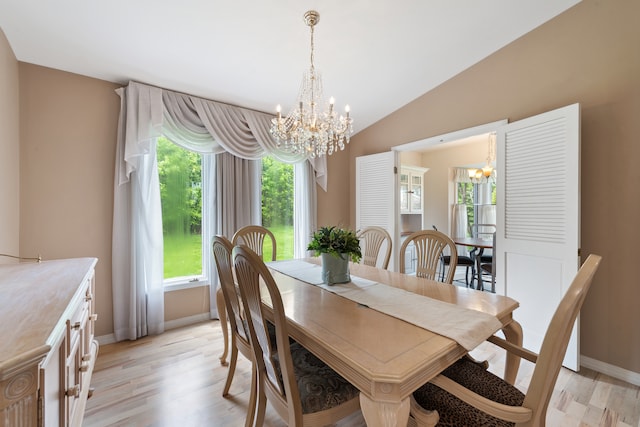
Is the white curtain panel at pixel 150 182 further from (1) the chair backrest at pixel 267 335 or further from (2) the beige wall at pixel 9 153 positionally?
(1) the chair backrest at pixel 267 335

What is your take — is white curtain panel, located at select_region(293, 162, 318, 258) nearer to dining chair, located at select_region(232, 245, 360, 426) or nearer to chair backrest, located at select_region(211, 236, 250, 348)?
chair backrest, located at select_region(211, 236, 250, 348)

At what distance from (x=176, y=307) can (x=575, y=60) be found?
168 inches

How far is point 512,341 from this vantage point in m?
1.40

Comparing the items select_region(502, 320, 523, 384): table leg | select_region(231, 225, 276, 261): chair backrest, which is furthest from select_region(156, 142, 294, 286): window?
select_region(502, 320, 523, 384): table leg

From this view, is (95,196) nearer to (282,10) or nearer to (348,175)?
(282,10)

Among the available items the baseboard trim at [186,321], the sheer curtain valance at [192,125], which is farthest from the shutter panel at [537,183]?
the baseboard trim at [186,321]

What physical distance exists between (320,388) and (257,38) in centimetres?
245

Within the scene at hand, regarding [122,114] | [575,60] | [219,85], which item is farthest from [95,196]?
[575,60]

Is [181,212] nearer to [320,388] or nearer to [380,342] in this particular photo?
[320,388]

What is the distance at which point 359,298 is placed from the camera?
1499 millimetres

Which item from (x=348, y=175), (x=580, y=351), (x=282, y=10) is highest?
(x=282, y=10)

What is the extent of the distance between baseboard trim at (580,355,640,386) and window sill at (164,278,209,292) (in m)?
3.52

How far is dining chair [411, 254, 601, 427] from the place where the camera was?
863 millimetres

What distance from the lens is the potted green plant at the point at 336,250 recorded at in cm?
171
